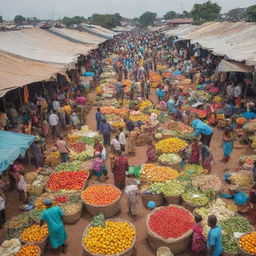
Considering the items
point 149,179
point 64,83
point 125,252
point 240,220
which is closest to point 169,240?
point 125,252

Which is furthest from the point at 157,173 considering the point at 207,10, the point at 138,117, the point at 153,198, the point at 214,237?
the point at 207,10

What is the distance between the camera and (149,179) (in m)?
8.20

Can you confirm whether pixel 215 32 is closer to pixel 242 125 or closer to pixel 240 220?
pixel 242 125

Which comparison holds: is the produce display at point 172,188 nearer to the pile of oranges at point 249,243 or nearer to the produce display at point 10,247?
the pile of oranges at point 249,243

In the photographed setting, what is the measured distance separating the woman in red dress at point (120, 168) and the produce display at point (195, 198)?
6.44 ft

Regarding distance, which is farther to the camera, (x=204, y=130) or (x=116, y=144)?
(x=204, y=130)

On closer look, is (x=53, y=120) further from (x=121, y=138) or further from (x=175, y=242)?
(x=175, y=242)

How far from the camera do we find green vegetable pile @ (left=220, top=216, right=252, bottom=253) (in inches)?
220

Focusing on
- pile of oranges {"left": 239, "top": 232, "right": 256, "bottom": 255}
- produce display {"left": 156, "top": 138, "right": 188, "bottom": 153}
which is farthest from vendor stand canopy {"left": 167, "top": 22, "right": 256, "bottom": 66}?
pile of oranges {"left": 239, "top": 232, "right": 256, "bottom": 255}

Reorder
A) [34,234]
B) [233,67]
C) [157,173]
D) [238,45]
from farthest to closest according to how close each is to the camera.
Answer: [238,45]
[233,67]
[157,173]
[34,234]

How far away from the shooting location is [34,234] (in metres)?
6.23

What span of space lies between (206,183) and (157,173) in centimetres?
151

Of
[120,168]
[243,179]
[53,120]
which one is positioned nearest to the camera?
[243,179]

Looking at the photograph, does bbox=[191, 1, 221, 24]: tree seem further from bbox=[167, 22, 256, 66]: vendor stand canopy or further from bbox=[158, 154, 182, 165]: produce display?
bbox=[158, 154, 182, 165]: produce display
